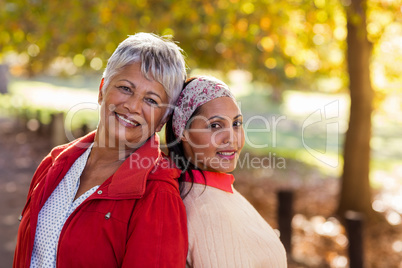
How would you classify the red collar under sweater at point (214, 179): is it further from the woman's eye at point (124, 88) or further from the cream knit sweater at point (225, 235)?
the woman's eye at point (124, 88)

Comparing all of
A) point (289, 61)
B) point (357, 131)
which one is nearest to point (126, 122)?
point (357, 131)

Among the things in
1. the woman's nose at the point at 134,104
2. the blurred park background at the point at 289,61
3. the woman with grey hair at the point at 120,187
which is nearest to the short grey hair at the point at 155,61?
the woman with grey hair at the point at 120,187

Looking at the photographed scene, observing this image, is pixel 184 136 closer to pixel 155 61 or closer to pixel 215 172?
pixel 215 172

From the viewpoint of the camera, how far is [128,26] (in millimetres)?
7293

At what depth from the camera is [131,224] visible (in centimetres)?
204

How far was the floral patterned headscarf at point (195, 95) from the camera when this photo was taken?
2.43m

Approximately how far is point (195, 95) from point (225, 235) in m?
0.78

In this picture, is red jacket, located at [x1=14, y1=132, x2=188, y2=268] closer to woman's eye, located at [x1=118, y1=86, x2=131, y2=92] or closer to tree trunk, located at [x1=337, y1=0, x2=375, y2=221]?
woman's eye, located at [x1=118, y1=86, x2=131, y2=92]

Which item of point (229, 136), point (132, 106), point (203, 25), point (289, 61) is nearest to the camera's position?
point (132, 106)

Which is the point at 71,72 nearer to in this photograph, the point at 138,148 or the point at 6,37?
the point at 6,37

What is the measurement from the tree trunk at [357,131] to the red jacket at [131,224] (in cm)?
643

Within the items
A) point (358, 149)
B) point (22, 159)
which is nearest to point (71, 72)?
point (22, 159)

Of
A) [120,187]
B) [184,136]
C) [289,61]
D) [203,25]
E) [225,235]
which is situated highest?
[203,25]

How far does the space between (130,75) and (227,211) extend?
0.89m
